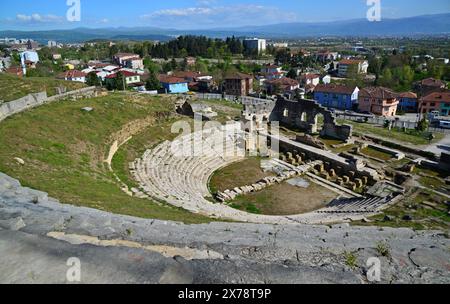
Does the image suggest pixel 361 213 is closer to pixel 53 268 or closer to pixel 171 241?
pixel 171 241

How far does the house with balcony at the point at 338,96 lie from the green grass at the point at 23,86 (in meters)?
40.6

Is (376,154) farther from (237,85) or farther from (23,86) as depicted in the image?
(237,85)

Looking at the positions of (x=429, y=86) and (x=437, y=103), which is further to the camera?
(x=429, y=86)

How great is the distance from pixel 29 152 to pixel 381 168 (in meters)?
22.0

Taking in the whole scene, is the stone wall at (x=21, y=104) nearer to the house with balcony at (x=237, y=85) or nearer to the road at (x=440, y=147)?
the road at (x=440, y=147)

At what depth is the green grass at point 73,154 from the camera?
1155 cm

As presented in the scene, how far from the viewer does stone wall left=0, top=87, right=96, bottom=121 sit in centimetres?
2036

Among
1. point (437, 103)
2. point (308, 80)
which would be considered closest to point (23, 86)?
point (437, 103)

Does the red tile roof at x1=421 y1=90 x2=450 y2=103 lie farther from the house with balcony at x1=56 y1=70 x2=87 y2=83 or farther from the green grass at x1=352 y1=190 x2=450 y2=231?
the house with balcony at x1=56 y1=70 x2=87 y2=83

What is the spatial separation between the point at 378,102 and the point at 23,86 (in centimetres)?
4960

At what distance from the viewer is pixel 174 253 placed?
643 centimetres

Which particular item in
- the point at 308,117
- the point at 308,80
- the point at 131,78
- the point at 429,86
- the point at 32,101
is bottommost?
the point at 308,117
